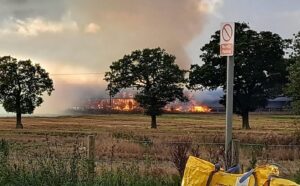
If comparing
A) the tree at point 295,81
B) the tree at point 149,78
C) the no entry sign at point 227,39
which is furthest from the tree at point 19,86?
the no entry sign at point 227,39

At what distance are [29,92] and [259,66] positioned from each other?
3010cm

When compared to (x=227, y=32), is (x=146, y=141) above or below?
below

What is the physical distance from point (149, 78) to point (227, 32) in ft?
201

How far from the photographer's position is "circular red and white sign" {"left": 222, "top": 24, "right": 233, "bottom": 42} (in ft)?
21.9

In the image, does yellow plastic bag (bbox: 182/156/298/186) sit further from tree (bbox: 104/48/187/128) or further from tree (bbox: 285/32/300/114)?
tree (bbox: 104/48/187/128)

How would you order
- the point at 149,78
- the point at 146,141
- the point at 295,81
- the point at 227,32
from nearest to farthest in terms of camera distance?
the point at 227,32 → the point at 146,141 → the point at 295,81 → the point at 149,78

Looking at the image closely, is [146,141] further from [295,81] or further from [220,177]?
[220,177]

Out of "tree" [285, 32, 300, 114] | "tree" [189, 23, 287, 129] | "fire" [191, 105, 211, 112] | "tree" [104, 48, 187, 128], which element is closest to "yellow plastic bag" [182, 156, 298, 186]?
"tree" [285, 32, 300, 114]

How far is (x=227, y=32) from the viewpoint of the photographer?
671 cm

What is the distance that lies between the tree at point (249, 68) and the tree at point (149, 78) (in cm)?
667

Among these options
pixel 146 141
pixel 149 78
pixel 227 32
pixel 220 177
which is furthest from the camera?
pixel 149 78

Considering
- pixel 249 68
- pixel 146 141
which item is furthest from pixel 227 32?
→ pixel 249 68

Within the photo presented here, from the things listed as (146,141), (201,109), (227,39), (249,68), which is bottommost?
(146,141)

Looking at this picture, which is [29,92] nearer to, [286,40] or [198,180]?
[286,40]
